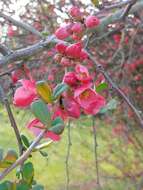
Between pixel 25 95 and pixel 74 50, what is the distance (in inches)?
4.8

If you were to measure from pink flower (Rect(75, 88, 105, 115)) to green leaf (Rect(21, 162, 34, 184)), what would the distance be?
→ 132 mm

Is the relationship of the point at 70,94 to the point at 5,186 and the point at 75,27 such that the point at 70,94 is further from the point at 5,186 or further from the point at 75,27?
the point at 75,27

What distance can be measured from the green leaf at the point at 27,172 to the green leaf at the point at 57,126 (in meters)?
0.09

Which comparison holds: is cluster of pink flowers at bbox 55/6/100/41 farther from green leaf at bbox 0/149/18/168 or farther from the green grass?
the green grass

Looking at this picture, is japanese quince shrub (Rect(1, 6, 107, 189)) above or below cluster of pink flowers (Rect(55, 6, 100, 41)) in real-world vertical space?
below

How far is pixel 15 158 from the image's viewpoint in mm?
727

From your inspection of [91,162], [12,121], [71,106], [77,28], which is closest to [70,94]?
[71,106]

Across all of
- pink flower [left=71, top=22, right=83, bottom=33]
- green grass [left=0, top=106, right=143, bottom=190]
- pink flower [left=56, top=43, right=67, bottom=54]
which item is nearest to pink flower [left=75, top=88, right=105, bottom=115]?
pink flower [left=56, top=43, right=67, bottom=54]

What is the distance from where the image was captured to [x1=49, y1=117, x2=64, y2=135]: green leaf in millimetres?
A: 704

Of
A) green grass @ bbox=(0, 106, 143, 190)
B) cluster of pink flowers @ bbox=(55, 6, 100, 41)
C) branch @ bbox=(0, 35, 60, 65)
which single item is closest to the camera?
branch @ bbox=(0, 35, 60, 65)

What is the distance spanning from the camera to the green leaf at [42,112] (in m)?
0.70

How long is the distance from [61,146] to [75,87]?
5.43 m

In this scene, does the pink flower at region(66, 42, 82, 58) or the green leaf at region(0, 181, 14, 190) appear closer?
the green leaf at region(0, 181, 14, 190)

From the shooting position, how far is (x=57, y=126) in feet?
2.32
